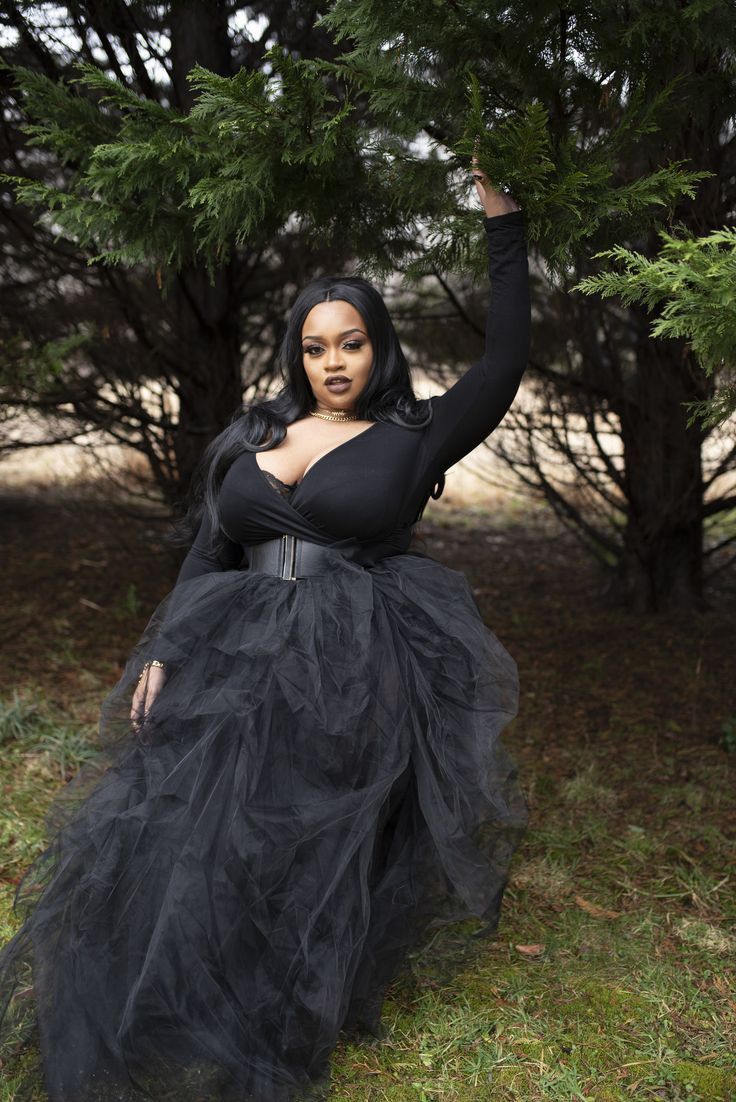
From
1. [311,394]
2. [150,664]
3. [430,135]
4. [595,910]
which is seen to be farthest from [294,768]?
[430,135]

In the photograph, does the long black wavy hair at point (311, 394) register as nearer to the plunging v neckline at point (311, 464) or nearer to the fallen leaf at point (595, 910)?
the plunging v neckline at point (311, 464)

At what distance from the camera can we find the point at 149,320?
17.7 ft

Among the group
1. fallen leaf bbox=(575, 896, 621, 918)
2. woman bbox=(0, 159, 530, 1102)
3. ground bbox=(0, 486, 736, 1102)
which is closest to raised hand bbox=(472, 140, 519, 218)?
woman bbox=(0, 159, 530, 1102)

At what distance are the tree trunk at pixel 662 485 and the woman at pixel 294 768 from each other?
7.41 feet

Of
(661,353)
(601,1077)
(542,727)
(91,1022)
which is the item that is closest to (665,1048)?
(601,1077)

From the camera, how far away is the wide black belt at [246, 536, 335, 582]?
268 cm

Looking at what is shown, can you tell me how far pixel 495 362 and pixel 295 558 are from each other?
757 mm

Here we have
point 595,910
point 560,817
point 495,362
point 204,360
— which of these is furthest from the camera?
point 204,360

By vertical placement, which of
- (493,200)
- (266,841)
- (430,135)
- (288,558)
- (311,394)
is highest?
(430,135)

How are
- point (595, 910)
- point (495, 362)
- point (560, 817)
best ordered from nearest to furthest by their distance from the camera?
point (495, 362) → point (595, 910) → point (560, 817)

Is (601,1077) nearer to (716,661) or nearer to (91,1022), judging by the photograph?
(91,1022)

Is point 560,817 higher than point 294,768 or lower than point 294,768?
lower

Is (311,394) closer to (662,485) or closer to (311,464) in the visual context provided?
(311,464)

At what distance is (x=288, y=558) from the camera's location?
8.87 feet
